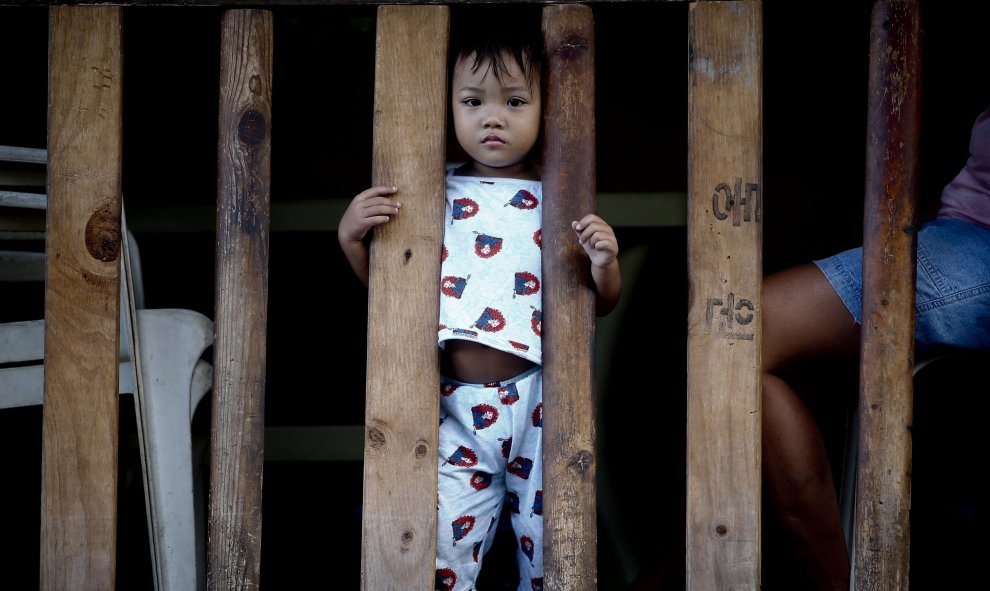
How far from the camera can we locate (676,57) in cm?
342

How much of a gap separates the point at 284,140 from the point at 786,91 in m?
1.97

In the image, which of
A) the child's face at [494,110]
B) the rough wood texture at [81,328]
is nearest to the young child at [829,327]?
the child's face at [494,110]

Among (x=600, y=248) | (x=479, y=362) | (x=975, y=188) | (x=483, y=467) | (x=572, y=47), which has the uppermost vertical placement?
(x=572, y=47)

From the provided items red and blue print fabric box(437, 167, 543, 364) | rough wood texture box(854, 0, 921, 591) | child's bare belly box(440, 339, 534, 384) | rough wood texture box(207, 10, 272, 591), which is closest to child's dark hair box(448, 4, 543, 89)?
red and blue print fabric box(437, 167, 543, 364)

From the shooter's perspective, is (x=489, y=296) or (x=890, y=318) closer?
(x=890, y=318)

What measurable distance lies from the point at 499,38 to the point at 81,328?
1010 mm

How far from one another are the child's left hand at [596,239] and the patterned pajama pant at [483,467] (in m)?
0.29

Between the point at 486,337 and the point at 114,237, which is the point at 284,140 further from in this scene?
the point at 486,337

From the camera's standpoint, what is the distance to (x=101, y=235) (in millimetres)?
1739

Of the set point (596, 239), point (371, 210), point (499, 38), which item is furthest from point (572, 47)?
Answer: point (371, 210)

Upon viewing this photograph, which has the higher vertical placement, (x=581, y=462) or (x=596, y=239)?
(x=596, y=239)

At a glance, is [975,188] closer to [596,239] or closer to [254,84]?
[596,239]

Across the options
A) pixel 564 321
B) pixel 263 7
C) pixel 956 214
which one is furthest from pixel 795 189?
pixel 263 7

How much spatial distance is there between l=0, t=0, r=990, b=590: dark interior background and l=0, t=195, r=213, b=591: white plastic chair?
1030mm
